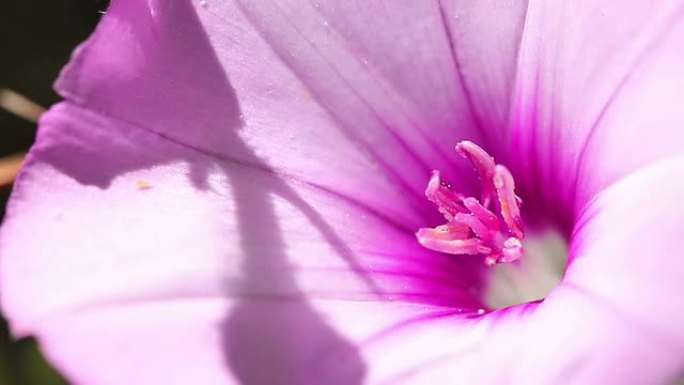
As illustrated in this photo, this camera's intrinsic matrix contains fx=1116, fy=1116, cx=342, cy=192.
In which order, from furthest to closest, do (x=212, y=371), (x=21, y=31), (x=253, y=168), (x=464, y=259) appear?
(x=21, y=31) → (x=464, y=259) → (x=253, y=168) → (x=212, y=371)

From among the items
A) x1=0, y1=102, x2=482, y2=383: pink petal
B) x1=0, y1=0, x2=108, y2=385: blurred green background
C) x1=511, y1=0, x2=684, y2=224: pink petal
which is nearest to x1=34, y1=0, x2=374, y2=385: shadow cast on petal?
x1=0, y1=102, x2=482, y2=383: pink petal

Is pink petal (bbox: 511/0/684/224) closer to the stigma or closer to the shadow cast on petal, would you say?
the stigma

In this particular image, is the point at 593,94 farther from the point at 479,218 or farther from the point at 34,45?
the point at 34,45

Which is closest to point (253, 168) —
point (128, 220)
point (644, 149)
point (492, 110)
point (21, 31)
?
point (128, 220)

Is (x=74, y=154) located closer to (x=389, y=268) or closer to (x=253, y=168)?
(x=253, y=168)

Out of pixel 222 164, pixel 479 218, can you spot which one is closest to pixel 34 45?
pixel 222 164

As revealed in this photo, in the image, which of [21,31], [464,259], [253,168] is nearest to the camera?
[253,168]
